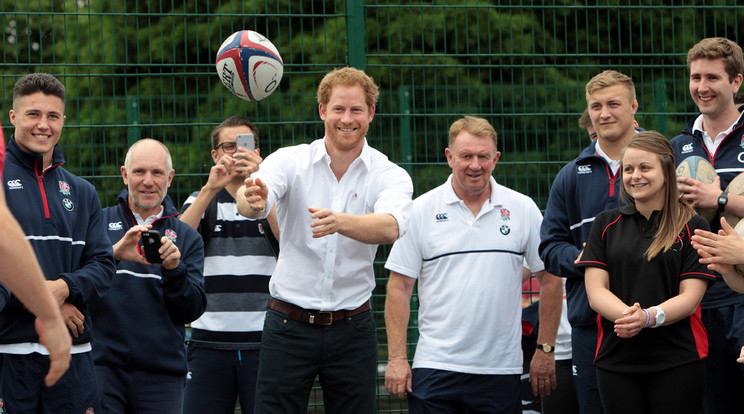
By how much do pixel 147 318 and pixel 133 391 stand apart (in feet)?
1.33

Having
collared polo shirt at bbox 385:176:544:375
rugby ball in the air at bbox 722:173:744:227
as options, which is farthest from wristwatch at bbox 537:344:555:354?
rugby ball in the air at bbox 722:173:744:227

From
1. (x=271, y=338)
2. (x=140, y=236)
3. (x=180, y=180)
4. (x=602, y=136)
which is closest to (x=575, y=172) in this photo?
(x=602, y=136)

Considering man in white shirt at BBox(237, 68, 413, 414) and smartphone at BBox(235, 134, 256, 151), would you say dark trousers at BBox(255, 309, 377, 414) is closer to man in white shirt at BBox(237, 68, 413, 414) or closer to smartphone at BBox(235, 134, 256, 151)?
man in white shirt at BBox(237, 68, 413, 414)

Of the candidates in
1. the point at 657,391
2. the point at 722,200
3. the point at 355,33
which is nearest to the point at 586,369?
the point at 657,391

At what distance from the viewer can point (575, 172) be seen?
17.8ft

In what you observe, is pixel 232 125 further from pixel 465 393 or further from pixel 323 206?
pixel 465 393

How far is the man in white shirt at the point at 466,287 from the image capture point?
17.4 ft

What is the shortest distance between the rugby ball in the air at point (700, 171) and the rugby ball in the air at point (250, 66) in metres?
2.49

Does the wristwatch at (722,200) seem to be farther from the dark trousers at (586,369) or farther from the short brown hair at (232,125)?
the short brown hair at (232,125)

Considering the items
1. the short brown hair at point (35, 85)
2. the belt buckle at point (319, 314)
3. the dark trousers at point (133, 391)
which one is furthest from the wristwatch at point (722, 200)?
the short brown hair at point (35, 85)

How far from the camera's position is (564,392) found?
5.93m

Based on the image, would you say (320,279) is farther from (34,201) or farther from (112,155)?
(112,155)

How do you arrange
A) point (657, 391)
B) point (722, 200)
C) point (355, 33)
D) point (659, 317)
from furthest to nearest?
point (355, 33)
point (722, 200)
point (657, 391)
point (659, 317)

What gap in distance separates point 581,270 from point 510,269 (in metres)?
0.60
